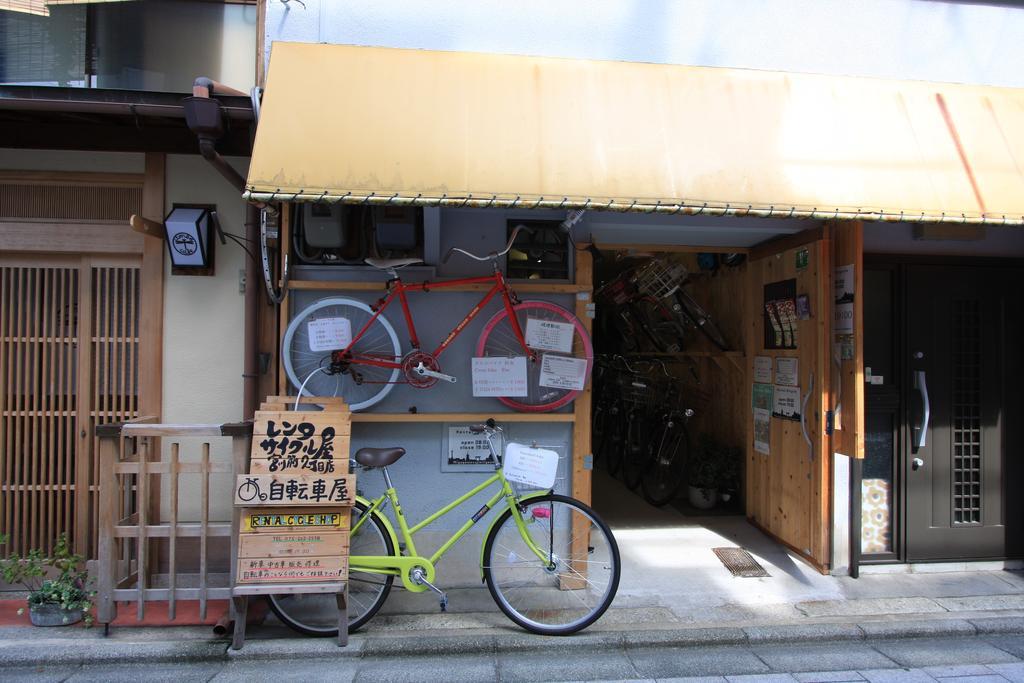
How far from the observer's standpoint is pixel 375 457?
3.71m

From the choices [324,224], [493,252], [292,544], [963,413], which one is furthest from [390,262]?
[963,413]

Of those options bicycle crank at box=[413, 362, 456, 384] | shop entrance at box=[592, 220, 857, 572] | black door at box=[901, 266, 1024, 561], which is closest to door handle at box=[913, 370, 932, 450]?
black door at box=[901, 266, 1024, 561]

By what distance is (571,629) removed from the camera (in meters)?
3.70

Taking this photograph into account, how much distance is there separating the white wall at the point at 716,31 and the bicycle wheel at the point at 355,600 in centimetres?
357

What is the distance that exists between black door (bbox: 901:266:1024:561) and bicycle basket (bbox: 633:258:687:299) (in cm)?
231

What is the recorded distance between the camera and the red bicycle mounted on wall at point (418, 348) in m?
4.15

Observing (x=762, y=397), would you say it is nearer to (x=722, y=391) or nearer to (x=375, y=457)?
(x=722, y=391)

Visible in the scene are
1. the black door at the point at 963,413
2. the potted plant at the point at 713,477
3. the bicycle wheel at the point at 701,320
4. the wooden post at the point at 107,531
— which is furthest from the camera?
the bicycle wheel at the point at 701,320

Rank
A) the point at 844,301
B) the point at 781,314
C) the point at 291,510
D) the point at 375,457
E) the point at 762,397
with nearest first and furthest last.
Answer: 1. the point at 291,510
2. the point at 375,457
3. the point at 844,301
4. the point at 781,314
5. the point at 762,397

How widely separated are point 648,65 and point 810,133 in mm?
1284

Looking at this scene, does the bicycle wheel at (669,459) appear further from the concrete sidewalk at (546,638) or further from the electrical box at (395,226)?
the electrical box at (395,226)

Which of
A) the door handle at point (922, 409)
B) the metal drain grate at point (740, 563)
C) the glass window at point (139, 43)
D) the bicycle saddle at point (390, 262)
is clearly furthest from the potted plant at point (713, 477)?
the glass window at point (139, 43)

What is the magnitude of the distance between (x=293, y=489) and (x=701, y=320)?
4664 mm

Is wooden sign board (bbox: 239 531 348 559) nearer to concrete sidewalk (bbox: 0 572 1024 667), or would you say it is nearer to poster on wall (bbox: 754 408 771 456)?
concrete sidewalk (bbox: 0 572 1024 667)
